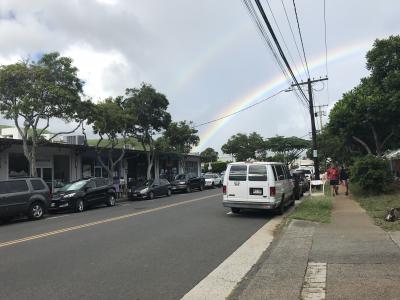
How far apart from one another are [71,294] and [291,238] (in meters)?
6.28

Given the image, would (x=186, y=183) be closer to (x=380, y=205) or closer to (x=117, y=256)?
(x=380, y=205)

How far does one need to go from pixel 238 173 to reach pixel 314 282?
10348 mm

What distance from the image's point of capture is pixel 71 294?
22.8 ft

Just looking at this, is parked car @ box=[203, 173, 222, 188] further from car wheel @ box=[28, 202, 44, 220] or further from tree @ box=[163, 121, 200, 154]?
car wheel @ box=[28, 202, 44, 220]

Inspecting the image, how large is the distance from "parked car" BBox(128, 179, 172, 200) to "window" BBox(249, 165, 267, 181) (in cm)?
1407

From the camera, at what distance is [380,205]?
1755 cm

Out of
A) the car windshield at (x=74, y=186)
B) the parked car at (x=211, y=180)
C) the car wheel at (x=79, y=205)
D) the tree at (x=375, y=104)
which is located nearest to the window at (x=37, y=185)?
the car wheel at (x=79, y=205)

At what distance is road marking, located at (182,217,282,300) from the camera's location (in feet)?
22.9

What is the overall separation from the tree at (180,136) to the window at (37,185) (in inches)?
873

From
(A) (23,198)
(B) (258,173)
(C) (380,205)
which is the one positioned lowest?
(C) (380,205)

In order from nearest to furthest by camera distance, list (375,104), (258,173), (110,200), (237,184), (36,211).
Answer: (258,173), (237,184), (36,211), (375,104), (110,200)

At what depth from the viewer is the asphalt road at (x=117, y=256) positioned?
7.25 meters

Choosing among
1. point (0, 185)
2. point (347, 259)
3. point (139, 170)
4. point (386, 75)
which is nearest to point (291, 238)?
point (347, 259)

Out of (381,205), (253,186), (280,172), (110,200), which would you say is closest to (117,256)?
(253,186)
